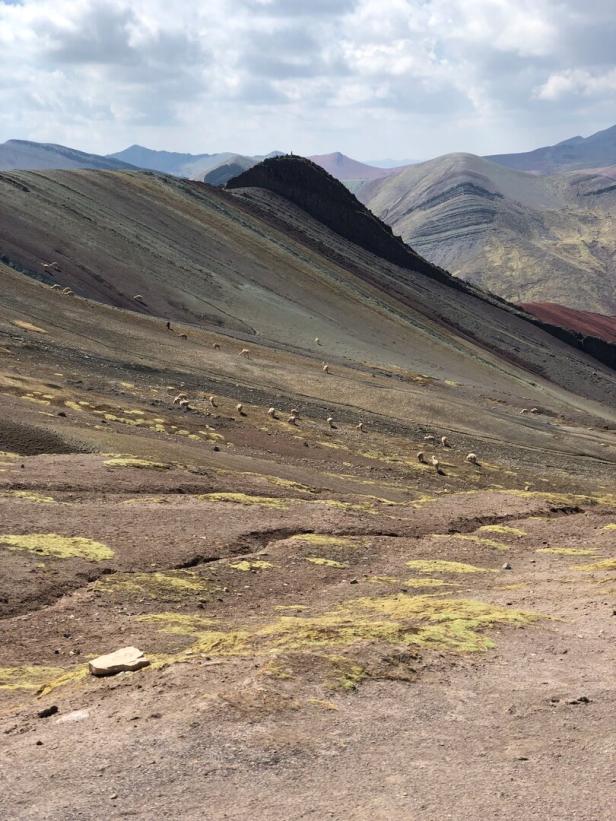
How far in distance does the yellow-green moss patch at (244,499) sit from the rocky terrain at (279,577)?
358 mm

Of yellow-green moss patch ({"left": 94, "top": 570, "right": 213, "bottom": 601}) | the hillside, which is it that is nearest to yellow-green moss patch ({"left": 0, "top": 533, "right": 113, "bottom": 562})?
yellow-green moss patch ({"left": 94, "top": 570, "right": 213, "bottom": 601})

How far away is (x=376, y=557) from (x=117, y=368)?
3311 centimetres

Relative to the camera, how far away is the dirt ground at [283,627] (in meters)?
13.6

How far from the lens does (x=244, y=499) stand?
3603 centimetres

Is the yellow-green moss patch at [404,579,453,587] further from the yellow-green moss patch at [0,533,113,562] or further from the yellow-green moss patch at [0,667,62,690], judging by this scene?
the yellow-green moss patch at [0,667,62,690]

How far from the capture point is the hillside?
534 ft

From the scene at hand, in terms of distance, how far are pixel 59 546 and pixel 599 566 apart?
16.9 metres

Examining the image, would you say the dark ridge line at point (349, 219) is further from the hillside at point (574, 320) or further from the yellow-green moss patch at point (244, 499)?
the yellow-green moss patch at point (244, 499)

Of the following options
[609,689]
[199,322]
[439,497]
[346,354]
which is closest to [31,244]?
[199,322]

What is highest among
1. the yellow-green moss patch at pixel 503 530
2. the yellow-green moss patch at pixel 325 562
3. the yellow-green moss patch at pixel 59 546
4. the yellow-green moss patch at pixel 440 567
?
the yellow-green moss patch at pixel 59 546

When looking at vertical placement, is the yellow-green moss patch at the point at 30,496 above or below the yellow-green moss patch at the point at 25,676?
above

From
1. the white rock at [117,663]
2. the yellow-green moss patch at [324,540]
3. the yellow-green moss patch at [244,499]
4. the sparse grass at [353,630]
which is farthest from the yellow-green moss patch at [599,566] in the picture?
the white rock at [117,663]

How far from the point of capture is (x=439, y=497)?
45.2m

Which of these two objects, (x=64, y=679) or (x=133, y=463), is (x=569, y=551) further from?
(x=64, y=679)
